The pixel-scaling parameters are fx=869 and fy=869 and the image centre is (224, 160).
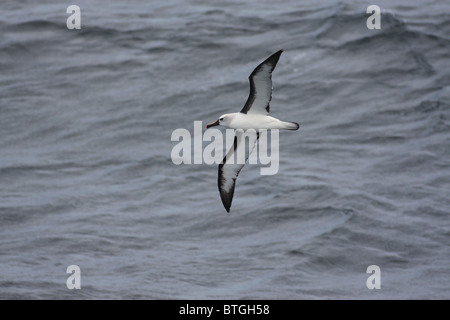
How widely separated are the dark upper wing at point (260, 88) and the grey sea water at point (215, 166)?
19.2 ft

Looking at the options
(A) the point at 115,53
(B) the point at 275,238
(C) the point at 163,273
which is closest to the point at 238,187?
(B) the point at 275,238

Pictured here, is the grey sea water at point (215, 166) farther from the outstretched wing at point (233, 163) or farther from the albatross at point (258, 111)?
the albatross at point (258, 111)

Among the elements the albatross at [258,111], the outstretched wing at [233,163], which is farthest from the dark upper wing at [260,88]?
the outstretched wing at [233,163]

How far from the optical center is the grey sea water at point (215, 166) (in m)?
22.3

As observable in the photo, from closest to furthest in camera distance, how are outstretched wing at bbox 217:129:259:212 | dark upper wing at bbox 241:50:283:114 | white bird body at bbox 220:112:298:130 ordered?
dark upper wing at bbox 241:50:283:114, white bird body at bbox 220:112:298:130, outstretched wing at bbox 217:129:259:212

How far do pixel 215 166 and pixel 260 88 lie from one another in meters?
10.4

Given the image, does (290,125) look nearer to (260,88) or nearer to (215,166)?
(260,88)

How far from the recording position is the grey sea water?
73.0 feet

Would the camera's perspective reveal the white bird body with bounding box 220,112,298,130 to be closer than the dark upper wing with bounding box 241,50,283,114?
No

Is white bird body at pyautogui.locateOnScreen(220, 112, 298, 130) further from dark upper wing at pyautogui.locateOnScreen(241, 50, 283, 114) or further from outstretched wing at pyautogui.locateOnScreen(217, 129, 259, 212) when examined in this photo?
outstretched wing at pyautogui.locateOnScreen(217, 129, 259, 212)

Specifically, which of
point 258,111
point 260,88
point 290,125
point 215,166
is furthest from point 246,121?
point 215,166

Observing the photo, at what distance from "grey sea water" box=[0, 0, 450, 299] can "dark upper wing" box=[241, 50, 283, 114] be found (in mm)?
5864

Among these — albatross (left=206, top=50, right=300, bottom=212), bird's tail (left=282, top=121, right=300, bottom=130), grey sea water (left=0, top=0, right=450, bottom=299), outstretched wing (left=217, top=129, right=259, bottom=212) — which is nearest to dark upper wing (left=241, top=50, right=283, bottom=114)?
albatross (left=206, top=50, right=300, bottom=212)
